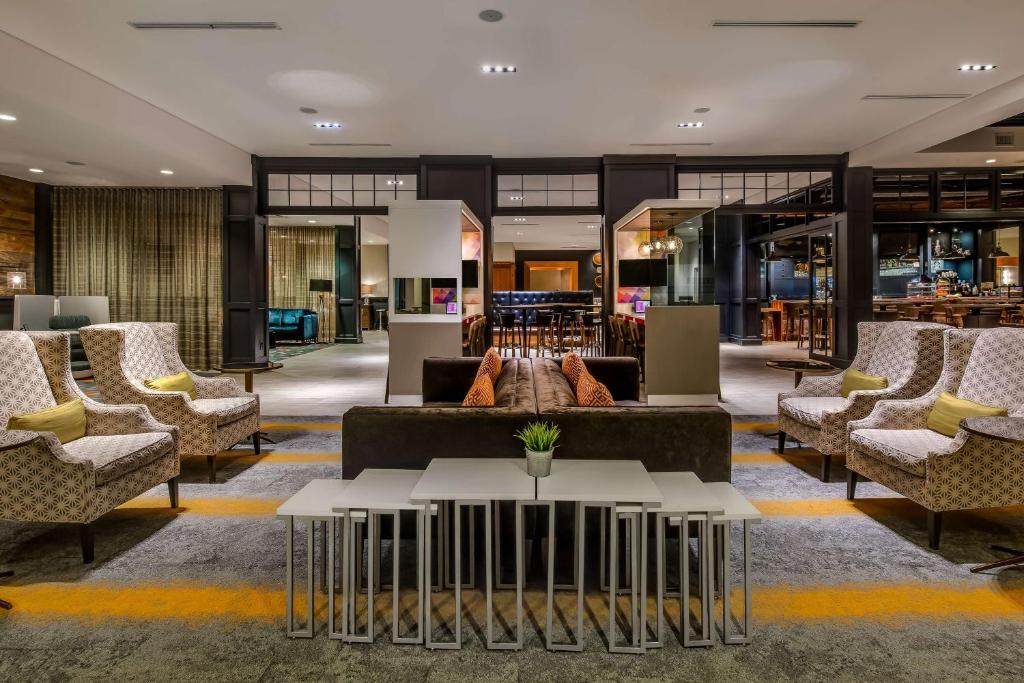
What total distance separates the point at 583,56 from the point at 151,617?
4.92 metres

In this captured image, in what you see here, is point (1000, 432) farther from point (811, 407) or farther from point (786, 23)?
point (786, 23)

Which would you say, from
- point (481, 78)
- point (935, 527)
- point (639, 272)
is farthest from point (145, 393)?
point (639, 272)

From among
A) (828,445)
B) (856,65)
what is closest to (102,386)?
(828,445)

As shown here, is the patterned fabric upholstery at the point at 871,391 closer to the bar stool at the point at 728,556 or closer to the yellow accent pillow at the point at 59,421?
the bar stool at the point at 728,556

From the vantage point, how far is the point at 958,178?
29.6 ft

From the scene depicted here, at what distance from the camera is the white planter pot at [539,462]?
2277 mm

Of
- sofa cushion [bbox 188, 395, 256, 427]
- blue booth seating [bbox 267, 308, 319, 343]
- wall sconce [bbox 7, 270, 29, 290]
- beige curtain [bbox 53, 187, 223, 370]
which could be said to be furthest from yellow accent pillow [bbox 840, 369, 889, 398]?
blue booth seating [bbox 267, 308, 319, 343]

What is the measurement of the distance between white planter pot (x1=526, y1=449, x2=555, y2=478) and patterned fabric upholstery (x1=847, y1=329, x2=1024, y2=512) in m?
1.96

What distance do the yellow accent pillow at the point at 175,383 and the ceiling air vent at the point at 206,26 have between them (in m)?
2.62

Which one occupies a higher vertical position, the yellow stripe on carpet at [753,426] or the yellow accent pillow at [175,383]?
the yellow accent pillow at [175,383]

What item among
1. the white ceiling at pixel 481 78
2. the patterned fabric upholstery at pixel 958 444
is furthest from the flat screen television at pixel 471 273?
the patterned fabric upholstery at pixel 958 444

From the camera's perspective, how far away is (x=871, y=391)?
401cm

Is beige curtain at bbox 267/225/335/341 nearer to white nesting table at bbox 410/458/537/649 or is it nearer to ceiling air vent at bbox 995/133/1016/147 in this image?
ceiling air vent at bbox 995/133/1016/147

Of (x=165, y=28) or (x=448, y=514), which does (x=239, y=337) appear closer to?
(x=165, y=28)
